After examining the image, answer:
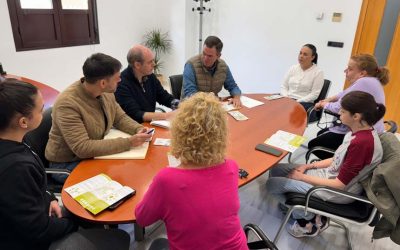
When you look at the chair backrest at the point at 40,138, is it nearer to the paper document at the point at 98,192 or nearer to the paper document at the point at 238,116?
the paper document at the point at 98,192

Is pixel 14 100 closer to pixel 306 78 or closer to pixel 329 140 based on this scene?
pixel 329 140

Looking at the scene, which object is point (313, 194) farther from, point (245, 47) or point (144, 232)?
point (245, 47)

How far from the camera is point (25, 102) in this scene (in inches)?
41.8

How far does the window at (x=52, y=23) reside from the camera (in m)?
3.61

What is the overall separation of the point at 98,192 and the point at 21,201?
32cm

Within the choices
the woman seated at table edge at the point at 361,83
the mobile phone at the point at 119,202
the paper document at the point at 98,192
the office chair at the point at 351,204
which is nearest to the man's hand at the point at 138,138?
the paper document at the point at 98,192

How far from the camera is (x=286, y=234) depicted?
2.03m

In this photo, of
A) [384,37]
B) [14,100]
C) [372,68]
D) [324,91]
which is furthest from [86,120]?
[384,37]

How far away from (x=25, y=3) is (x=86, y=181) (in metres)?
3.46

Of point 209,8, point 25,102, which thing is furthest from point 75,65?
point 25,102

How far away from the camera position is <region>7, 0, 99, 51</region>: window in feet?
11.8

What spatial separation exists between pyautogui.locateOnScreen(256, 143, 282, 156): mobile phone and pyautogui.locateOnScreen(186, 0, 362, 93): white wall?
3003mm

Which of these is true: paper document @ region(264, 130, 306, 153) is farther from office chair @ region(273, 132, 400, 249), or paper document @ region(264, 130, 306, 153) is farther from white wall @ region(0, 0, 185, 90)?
white wall @ region(0, 0, 185, 90)

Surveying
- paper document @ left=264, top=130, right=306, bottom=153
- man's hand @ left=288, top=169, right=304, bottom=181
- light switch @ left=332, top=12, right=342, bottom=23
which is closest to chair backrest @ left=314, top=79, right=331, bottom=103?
light switch @ left=332, top=12, right=342, bottom=23
